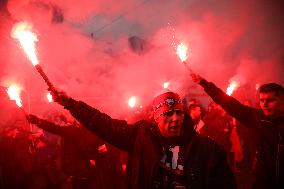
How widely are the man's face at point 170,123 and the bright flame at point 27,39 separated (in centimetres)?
128

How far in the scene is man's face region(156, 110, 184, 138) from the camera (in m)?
3.15

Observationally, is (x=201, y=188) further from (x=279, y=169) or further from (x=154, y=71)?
(x=154, y=71)

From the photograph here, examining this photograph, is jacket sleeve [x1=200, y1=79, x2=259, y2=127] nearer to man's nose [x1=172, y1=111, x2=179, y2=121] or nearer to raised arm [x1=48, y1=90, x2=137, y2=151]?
man's nose [x1=172, y1=111, x2=179, y2=121]

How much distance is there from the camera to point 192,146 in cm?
308

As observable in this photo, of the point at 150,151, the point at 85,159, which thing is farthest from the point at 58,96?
the point at 85,159

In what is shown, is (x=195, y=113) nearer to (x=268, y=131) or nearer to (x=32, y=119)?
(x=32, y=119)

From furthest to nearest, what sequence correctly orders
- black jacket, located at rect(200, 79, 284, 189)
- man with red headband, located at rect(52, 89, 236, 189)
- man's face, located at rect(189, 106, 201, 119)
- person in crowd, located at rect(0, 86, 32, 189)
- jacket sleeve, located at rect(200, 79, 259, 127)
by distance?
1. man's face, located at rect(189, 106, 201, 119)
2. person in crowd, located at rect(0, 86, 32, 189)
3. jacket sleeve, located at rect(200, 79, 259, 127)
4. black jacket, located at rect(200, 79, 284, 189)
5. man with red headband, located at rect(52, 89, 236, 189)

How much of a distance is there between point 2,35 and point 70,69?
2.80 meters

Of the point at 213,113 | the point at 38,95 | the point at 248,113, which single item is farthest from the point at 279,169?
the point at 38,95

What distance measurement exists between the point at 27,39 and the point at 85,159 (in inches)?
153

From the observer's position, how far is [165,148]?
3.13 meters

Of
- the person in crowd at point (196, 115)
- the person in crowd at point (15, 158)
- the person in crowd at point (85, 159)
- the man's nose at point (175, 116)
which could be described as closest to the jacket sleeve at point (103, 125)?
the man's nose at point (175, 116)

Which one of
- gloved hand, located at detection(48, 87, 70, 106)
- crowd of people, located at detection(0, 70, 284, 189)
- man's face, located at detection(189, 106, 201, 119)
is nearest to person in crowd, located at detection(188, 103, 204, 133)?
man's face, located at detection(189, 106, 201, 119)

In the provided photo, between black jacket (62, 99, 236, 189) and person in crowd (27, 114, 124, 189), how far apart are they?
11.8 ft
